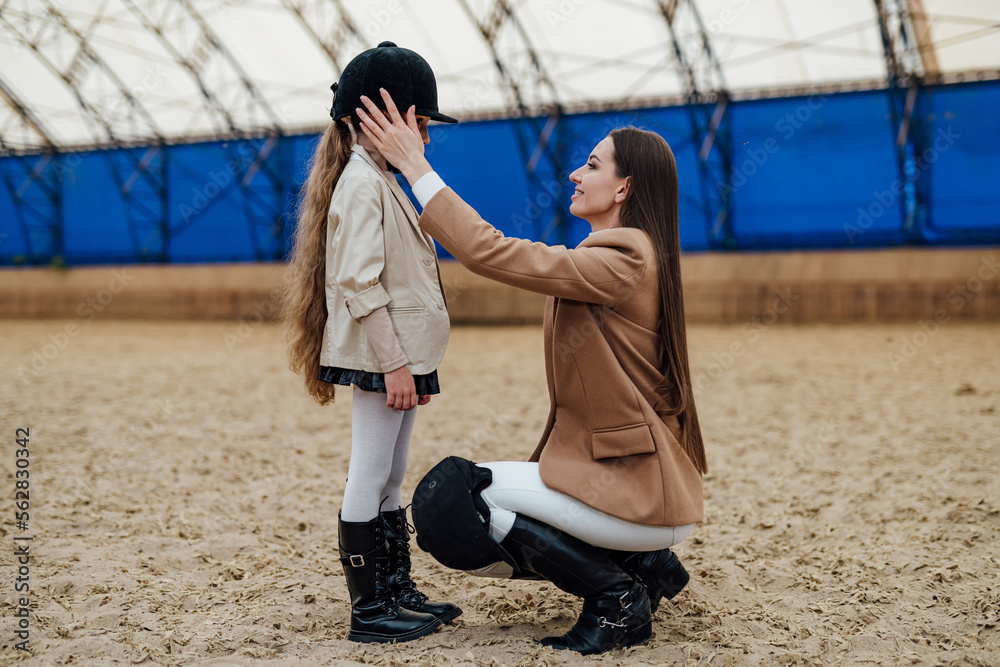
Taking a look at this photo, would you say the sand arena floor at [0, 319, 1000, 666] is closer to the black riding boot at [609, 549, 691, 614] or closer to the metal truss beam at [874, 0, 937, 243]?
the black riding boot at [609, 549, 691, 614]

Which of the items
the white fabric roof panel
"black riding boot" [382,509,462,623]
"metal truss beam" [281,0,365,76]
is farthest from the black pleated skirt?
"metal truss beam" [281,0,365,76]

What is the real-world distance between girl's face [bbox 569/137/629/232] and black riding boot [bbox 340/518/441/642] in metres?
0.87

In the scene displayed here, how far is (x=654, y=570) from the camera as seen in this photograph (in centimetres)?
184

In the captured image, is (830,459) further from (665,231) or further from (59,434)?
(59,434)

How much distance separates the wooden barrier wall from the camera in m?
8.84

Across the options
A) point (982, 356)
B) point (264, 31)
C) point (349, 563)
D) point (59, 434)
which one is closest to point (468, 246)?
point (349, 563)

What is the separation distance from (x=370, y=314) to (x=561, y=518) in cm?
60

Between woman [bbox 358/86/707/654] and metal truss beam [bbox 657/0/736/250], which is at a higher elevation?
metal truss beam [bbox 657/0/736/250]

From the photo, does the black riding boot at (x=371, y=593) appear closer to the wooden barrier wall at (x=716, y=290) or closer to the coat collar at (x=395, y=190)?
the coat collar at (x=395, y=190)

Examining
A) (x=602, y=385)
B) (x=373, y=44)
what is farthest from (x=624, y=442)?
(x=373, y=44)

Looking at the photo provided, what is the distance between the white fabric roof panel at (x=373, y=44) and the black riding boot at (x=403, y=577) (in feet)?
29.4

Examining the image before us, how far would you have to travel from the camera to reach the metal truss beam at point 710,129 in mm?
9797

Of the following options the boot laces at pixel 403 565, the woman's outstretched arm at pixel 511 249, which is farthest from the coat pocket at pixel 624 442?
the boot laces at pixel 403 565

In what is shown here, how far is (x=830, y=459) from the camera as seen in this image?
3521 millimetres
